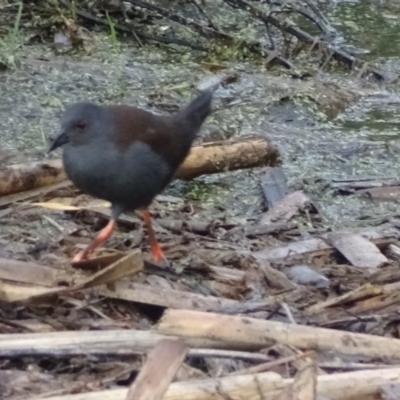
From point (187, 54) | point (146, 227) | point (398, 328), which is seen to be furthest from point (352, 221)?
point (187, 54)

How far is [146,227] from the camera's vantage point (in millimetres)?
4320

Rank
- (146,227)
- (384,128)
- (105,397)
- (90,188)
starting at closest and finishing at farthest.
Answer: (105,397), (90,188), (146,227), (384,128)

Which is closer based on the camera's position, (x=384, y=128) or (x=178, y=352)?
(x=178, y=352)

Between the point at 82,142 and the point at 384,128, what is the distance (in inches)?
125

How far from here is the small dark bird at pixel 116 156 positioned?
378 cm

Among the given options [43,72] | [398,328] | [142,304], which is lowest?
[43,72]

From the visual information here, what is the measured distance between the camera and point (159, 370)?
104 inches

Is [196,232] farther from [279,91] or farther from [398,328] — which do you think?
[279,91]

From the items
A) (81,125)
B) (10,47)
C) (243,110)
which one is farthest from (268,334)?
(10,47)

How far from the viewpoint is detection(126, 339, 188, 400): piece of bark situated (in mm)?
2570

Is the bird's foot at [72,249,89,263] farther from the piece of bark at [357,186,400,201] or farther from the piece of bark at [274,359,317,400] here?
the piece of bark at [357,186,400,201]

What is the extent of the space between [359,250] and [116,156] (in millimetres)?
1168

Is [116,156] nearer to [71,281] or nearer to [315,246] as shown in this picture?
[71,281]

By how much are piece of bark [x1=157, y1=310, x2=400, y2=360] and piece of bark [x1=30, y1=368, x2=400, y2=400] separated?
206 millimetres
